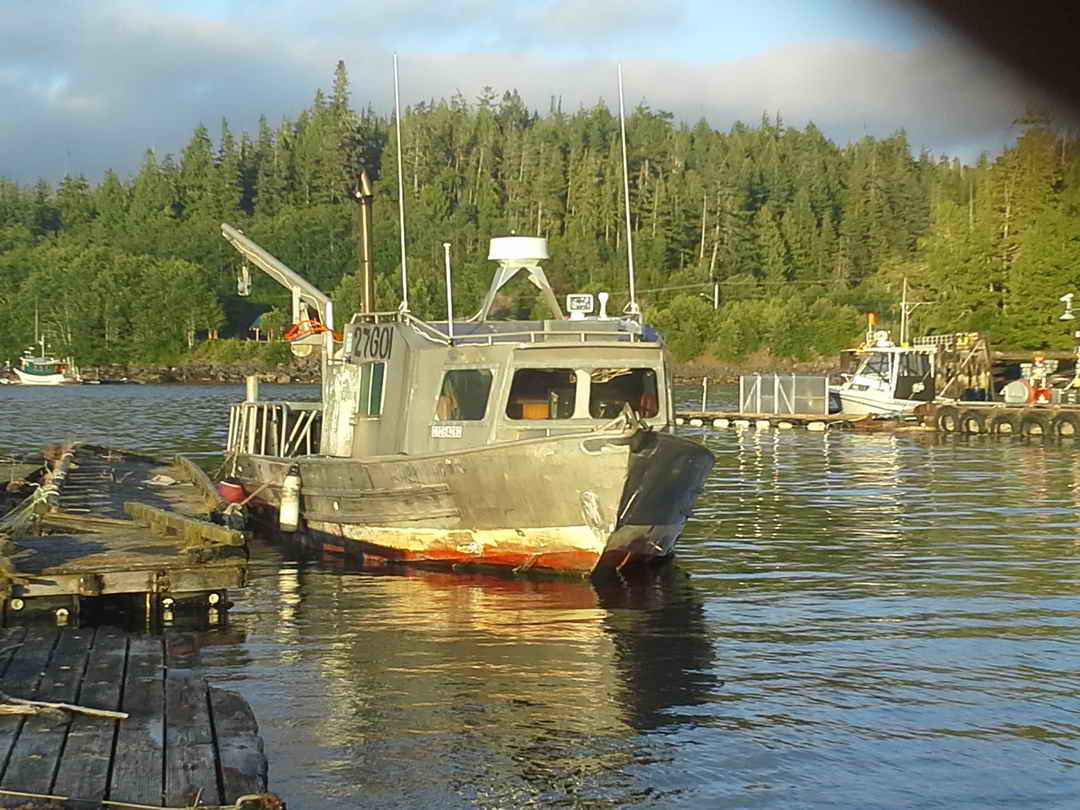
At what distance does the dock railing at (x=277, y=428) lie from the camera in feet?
96.4

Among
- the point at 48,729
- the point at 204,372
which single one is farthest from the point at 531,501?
the point at 204,372

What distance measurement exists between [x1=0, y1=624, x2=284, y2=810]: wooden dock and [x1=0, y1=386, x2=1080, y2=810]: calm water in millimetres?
1048

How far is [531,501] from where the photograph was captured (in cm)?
2014

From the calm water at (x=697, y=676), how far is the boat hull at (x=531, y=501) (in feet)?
1.87

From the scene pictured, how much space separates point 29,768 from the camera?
908cm

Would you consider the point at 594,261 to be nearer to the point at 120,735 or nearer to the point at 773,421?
the point at 773,421

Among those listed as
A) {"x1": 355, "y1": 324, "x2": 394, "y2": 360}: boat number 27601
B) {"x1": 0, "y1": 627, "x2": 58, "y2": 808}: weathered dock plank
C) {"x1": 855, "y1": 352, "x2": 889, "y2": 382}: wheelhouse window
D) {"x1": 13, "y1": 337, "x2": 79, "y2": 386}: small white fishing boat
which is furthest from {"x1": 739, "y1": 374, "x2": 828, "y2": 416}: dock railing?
{"x1": 13, "y1": 337, "x2": 79, "y2": 386}: small white fishing boat

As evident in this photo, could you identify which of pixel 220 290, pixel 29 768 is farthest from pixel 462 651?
pixel 220 290

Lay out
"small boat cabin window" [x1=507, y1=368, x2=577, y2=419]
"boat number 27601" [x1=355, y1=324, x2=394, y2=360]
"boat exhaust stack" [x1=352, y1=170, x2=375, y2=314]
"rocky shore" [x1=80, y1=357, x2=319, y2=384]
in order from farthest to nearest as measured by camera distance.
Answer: "rocky shore" [x1=80, y1=357, x2=319, y2=384] < "boat exhaust stack" [x1=352, y1=170, x2=375, y2=314] < "boat number 27601" [x1=355, y1=324, x2=394, y2=360] < "small boat cabin window" [x1=507, y1=368, x2=577, y2=419]

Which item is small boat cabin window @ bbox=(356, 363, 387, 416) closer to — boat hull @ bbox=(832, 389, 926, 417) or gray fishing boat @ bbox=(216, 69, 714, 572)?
gray fishing boat @ bbox=(216, 69, 714, 572)

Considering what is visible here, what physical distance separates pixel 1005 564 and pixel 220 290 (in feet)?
570

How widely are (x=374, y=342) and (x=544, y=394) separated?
4.02m

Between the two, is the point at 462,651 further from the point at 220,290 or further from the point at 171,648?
the point at 220,290

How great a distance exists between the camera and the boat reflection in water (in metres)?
11.6
